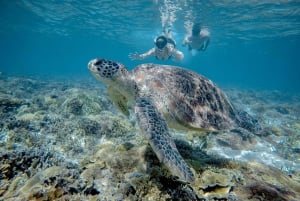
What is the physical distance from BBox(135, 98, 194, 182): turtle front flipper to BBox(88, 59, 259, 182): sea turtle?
0.9 inches

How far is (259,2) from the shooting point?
21141mm

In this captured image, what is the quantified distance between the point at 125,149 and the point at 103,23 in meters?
36.3

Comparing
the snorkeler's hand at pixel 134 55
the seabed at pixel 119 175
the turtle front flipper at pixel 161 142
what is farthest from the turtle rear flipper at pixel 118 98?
the snorkeler's hand at pixel 134 55

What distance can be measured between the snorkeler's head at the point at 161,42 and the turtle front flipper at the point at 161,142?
990cm

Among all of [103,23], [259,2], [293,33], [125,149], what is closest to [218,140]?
[125,149]

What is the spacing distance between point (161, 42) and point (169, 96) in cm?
939

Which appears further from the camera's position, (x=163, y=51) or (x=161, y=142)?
(x=163, y=51)

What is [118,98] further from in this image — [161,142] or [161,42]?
[161,42]

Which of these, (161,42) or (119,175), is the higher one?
(161,42)

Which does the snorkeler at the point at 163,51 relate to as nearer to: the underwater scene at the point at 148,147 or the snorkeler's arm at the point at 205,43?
the underwater scene at the point at 148,147

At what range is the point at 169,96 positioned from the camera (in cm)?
436

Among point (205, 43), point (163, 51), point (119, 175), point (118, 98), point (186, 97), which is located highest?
point (186, 97)

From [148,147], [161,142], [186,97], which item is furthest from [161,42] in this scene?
[161,142]

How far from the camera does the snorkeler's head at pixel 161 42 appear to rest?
13.0 meters
